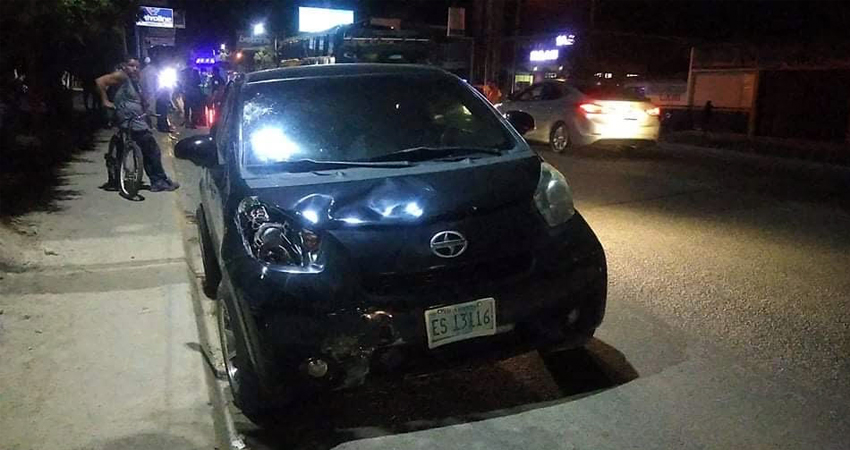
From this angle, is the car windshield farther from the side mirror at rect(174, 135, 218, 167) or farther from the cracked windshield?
the side mirror at rect(174, 135, 218, 167)

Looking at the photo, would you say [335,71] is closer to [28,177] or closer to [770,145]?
[28,177]

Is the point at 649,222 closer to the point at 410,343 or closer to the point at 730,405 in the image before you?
the point at 730,405

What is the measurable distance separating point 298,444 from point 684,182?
362 inches

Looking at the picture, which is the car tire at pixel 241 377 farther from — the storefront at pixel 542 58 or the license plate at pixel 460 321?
the storefront at pixel 542 58

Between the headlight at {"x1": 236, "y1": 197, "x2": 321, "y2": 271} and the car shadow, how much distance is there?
672mm

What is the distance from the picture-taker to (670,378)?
436 cm

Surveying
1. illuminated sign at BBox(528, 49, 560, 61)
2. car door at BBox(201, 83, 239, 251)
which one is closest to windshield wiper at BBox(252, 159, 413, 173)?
car door at BBox(201, 83, 239, 251)

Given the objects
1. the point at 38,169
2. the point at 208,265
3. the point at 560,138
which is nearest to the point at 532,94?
the point at 560,138

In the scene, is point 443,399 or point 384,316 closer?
point 384,316

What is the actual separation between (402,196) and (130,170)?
6872mm

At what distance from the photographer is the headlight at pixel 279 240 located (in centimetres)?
348

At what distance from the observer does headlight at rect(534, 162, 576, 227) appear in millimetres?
3926

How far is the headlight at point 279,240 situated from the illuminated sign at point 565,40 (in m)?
27.2

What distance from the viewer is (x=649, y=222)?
8523 millimetres
